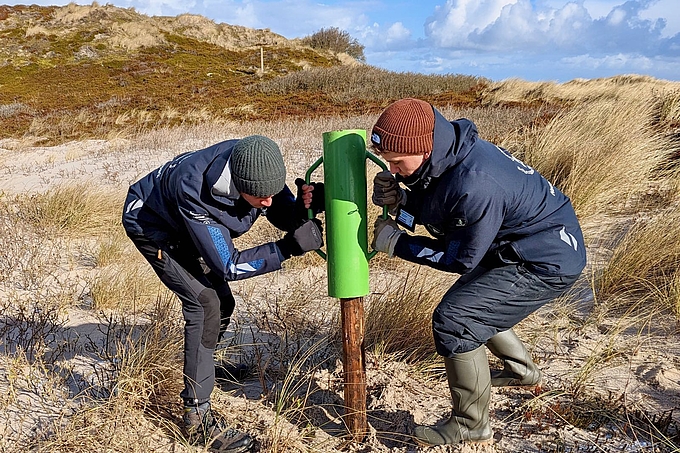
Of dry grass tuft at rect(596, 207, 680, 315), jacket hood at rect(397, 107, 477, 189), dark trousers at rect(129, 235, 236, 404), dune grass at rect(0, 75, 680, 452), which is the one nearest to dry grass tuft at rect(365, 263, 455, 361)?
dune grass at rect(0, 75, 680, 452)

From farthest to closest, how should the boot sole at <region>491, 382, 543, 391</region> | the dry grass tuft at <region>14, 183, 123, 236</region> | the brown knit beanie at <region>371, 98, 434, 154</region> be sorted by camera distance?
the dry grass tuft at <region>14, 183, 123, 236</region> < the boot sole at <region>491, 382, 543, 391</region> < the brown knit beanie at <region>371, 98, 434, 154</region>

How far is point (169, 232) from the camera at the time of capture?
2.41 meters

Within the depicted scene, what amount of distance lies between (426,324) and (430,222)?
1.06m

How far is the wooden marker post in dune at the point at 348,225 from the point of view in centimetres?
207

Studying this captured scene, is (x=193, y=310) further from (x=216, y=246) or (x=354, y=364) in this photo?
(x=354, y=364)

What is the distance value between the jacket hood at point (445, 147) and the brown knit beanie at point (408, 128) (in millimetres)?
29

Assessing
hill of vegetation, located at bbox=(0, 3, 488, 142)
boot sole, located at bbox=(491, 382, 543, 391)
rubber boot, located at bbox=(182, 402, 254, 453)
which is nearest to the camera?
rubber boot, located at bbox=(182, 402, 254, 453)

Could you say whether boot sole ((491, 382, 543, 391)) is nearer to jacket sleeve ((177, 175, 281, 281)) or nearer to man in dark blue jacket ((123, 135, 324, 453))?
man in dark blue jacket ((123, 135, 324, 453))

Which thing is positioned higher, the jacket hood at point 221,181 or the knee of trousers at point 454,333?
the jacket hood at point 221,181

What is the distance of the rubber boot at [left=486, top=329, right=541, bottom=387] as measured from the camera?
8.59 feet

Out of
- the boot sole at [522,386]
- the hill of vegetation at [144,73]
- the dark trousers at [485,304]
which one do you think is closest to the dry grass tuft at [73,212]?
the boot sole at [522,386]

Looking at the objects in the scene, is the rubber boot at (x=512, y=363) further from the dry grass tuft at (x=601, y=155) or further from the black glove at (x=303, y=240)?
the dry grass tuft at (x=601, y=155)

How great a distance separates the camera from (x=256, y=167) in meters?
2.02

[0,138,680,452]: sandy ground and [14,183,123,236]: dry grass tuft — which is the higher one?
[14,183,123,236]: dry grass tuft
